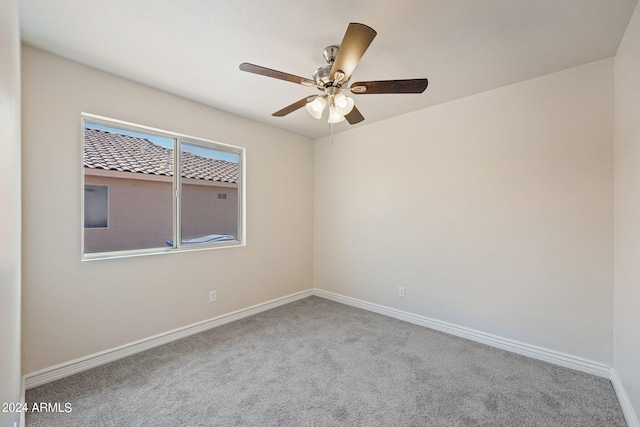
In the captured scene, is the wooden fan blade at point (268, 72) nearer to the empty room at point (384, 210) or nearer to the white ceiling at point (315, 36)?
the empty room at point (384, 210)

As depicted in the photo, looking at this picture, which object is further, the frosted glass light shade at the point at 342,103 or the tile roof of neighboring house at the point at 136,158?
the tile roof of neighboring house at the point at 136,158

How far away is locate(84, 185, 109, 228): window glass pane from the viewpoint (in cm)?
226

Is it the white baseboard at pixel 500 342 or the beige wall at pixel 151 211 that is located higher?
the beige wall at pixel 151 211

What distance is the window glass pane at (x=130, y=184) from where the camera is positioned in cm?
230

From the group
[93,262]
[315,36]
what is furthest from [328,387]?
[315,36]

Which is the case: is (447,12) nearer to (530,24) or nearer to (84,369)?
(530,24)

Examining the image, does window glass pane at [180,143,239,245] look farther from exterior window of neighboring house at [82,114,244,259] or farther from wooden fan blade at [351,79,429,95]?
wooden fan blade at [351,79,429,95]

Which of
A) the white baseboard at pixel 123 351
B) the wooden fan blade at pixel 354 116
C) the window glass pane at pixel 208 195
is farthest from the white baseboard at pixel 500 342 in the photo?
the wooden fan blade at pixel 354 116

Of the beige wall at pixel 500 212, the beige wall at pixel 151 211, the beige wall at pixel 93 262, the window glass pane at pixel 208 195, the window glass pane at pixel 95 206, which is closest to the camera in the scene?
the beige wall at pixel 93 262

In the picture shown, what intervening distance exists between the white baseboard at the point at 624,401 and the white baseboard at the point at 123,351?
3.27 m

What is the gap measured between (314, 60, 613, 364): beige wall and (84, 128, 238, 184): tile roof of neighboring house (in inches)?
76.1

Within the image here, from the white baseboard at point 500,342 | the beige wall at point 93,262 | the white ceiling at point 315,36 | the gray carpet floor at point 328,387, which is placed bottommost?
the gray carpet floor at point 328,387

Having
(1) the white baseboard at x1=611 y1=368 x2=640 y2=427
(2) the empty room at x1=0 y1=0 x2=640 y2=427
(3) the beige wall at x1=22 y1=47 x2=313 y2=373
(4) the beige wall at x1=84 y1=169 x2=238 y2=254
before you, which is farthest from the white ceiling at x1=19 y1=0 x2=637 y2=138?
(1) the white baseboard at x1=611 y1=368 x2=640 y2=427

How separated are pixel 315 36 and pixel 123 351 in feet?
10.00
